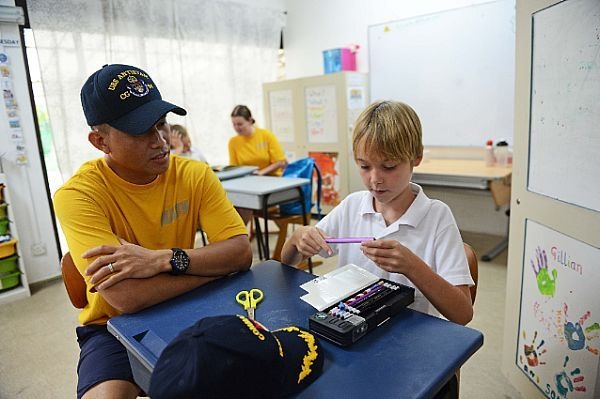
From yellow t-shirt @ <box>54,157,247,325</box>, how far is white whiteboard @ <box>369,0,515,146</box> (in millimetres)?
3144

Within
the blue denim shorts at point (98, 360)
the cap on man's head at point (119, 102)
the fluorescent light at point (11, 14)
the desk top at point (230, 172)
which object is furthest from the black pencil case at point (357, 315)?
the fluorescent light at point (11, 14)

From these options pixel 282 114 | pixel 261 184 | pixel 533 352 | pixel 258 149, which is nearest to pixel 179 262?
pixel 533 352

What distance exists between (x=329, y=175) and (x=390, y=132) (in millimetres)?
3627

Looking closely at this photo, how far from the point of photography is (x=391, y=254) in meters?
0.97

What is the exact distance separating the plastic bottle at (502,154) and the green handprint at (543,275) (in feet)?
7.24

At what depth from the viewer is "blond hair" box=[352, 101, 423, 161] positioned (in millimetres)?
1127

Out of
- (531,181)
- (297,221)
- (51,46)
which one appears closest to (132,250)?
(531,181)

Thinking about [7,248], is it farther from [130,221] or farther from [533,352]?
[533,352]

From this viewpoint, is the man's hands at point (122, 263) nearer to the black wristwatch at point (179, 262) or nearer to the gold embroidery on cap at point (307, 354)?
the black wristwatch at point (179, 262)

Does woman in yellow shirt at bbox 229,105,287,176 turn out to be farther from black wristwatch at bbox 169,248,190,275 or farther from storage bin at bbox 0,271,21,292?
black wristwatch at bbox 169,248,190,275

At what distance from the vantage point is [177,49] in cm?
432

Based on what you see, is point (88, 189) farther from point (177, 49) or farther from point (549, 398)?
point (177, 49)

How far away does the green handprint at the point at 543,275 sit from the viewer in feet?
4.95

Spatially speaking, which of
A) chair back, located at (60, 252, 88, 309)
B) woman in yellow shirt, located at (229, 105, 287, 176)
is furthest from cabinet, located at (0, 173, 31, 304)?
chair back, located at (60, 252, 88, 309)
